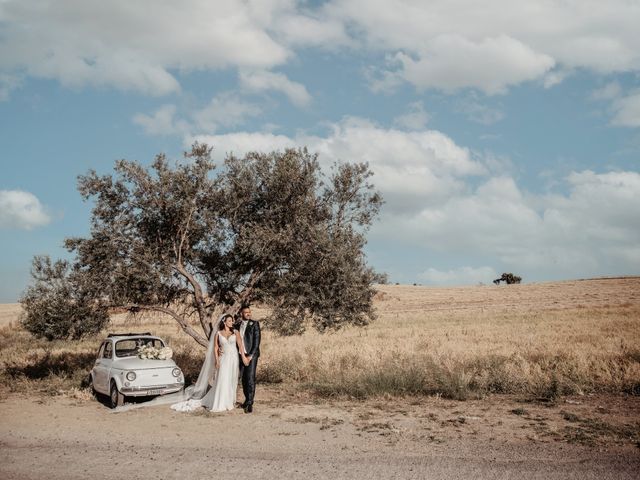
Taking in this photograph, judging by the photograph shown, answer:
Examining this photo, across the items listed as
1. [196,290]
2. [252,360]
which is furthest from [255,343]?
[196,290]

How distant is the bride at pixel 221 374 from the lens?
44.7 feet

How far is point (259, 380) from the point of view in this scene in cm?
1853

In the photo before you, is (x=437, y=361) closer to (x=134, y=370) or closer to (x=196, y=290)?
(x=196, y=290)

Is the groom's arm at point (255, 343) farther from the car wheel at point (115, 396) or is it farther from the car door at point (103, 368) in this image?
the car door at point (103, 368)

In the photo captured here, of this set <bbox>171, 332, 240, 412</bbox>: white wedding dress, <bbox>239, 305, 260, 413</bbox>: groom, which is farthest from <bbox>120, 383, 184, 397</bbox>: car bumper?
<bbox>239, 305, 260, 413</bbox>: groom

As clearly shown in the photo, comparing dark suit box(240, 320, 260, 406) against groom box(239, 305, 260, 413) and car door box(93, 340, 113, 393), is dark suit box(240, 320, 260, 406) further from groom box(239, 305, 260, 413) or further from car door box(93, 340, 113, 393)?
car door box(93, 340, 113, 393)

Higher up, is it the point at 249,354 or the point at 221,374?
the point at 249,354

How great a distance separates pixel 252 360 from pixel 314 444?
4.28 m

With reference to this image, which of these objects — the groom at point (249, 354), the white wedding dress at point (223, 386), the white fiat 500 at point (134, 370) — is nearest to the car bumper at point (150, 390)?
the white fiat 500 at point (134, 370)

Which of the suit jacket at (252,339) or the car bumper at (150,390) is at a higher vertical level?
the suit jacket at (252,339)

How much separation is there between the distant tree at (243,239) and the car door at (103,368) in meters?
1.59

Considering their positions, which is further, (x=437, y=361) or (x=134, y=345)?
(x=437, y=361)

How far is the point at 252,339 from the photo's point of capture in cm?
1379

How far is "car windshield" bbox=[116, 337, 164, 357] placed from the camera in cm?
1594
